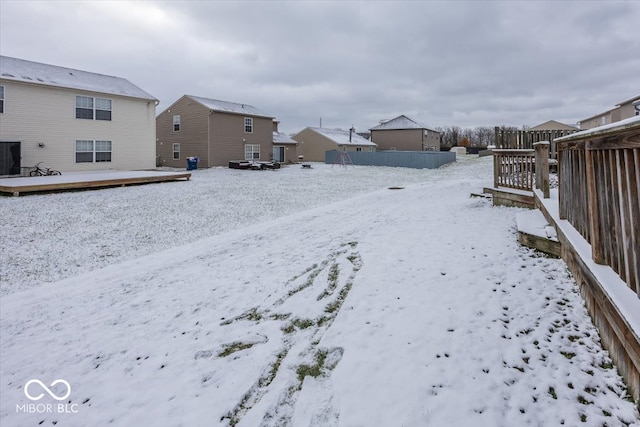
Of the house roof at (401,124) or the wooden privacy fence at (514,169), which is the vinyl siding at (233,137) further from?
the wooden privacy fence at (514,169)

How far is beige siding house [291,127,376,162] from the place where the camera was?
1734 inches

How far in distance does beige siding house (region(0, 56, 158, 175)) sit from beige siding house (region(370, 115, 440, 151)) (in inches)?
1401

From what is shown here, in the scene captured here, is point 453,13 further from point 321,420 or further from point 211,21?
point 321,420

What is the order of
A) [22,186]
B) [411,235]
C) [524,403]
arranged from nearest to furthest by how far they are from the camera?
[524,403]
[411,235]
[22,186]

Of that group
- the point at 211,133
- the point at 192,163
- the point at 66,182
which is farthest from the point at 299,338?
the point at 211,133

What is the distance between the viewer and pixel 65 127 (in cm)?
1859

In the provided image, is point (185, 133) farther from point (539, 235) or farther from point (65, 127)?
point (539, 235)

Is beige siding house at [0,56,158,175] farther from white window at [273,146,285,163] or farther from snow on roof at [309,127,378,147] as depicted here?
Answer: snow on roof at [309,127,378,147]

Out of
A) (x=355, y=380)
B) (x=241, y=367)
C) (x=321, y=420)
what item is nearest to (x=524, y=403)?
(x=355, y=380)

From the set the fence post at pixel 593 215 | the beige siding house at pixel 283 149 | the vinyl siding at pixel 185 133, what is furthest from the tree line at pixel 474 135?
the fence post at pixel 593 215

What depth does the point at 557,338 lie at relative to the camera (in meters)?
3.11

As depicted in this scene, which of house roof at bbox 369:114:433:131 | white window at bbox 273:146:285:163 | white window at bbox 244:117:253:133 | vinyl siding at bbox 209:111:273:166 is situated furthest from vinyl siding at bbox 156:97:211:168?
house roof at bbox 369:114:433:131

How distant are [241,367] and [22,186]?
563 inches

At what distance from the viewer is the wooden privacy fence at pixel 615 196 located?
7.53ft
